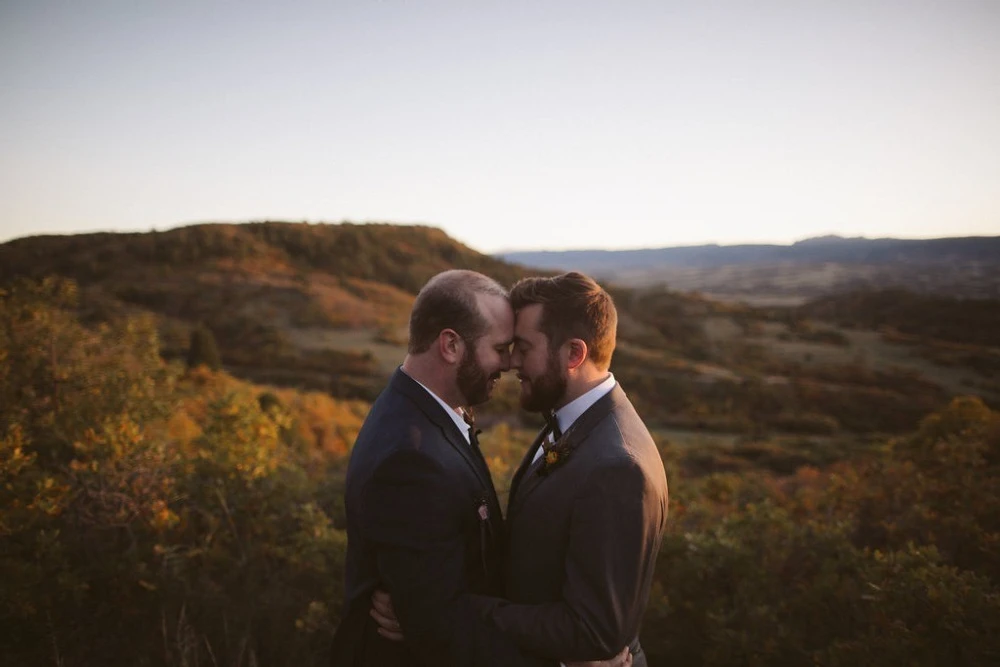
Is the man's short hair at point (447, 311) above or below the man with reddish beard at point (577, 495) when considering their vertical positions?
above

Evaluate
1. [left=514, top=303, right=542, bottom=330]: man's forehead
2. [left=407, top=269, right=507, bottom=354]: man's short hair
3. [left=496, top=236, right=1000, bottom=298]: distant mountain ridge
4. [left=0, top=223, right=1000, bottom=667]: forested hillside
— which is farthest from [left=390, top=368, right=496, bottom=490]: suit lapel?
[left=496, top=236, right=1000, bottom=298]: distant mountain ridge

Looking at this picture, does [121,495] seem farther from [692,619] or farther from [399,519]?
[692,619]

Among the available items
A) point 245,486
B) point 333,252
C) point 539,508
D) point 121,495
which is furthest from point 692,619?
point 333,252

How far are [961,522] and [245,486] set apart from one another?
23.1 feet

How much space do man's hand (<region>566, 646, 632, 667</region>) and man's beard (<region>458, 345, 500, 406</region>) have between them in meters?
1.18

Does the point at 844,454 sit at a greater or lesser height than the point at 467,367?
lesser

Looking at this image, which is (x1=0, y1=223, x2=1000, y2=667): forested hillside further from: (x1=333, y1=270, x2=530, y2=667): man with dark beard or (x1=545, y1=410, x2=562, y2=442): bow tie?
(x1=545, y1=410, x2=562, y2=442): bow tie

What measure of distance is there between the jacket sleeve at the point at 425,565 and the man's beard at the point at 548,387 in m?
0.64

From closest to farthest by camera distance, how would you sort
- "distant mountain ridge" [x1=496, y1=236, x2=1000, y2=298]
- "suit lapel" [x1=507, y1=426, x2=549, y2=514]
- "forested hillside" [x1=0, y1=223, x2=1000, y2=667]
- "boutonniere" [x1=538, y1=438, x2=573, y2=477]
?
1. "boutonniere" [x1=538, y1=438, x2=573, y2=477]
2. "suit lapel" [x1=507, y1=426, x2=549, y2=514]
3. "forested hillside" [x1=0, y1=223, x2=1000, y2=667]
4. "distant mountain ridge" [x1=496, y1=236, x2=1000, y2=298]

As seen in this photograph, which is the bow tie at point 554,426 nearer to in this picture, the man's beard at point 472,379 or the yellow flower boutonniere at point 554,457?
the yellow flower boutonniere at point 554,457

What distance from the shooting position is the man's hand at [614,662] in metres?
2.21

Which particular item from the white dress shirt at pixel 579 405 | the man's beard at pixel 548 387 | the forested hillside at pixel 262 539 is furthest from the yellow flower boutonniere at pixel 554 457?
the forested hillside at pixel 262 539

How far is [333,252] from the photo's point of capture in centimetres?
4659

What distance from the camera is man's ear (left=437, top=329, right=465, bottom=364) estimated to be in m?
2.59
